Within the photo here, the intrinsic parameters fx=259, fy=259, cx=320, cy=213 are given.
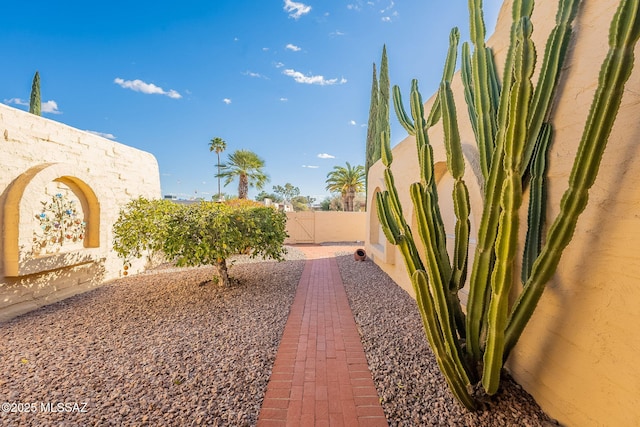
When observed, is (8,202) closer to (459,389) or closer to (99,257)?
(99,257)

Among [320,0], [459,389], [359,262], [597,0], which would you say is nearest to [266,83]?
[320,0]

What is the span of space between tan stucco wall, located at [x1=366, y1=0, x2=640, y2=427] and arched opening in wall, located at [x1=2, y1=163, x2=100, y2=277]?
294 inches

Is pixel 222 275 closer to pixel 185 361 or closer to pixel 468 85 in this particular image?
pixel 185 361

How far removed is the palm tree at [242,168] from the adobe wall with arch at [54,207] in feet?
47.7

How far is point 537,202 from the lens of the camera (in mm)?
2223

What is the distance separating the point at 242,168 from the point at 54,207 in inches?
663

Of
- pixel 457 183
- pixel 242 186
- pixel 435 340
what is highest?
pixel 242 186

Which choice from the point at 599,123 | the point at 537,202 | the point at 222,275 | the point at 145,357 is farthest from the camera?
the point at 222,275

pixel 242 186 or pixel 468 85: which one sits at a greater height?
pixel 242 186

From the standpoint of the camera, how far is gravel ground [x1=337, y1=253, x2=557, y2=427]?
2.15 meters

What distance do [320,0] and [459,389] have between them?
9416 mm

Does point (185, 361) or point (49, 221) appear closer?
point (185, 361)

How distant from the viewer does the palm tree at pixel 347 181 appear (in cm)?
2183

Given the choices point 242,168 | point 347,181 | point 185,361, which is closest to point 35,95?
point 242,168
